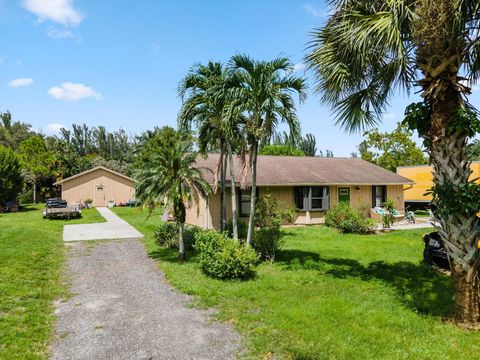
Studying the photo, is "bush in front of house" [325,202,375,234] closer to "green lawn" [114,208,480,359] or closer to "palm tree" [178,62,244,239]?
"green lawn" [114,208,480,359]

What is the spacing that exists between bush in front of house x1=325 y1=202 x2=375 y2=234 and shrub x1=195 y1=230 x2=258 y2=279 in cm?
992

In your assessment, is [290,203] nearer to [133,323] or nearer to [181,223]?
[181,223]

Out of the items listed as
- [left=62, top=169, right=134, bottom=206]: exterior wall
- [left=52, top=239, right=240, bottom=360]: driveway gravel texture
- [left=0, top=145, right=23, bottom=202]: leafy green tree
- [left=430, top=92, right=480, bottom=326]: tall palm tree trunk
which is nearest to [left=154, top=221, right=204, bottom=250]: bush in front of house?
[left=52, top=239, right=240, bottom=360]: driveway gravel texture

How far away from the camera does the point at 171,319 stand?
682 cm

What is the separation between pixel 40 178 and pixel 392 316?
4939cm

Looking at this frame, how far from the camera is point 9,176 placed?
106ft

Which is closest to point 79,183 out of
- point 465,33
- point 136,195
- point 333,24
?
point 136,195

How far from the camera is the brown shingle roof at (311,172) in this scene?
815 inches

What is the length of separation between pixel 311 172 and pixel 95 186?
85.2 feet

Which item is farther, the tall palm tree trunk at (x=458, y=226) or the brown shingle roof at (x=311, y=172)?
the brown shingle roof at (x=311, y=172)

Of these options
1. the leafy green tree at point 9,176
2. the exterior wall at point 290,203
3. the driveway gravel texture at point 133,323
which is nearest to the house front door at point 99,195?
the leafy green tree at point 9,176

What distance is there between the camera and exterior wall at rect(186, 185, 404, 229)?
Answer: 18.9 meters

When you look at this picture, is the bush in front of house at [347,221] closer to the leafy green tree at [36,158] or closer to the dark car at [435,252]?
the dark car at [435,252]

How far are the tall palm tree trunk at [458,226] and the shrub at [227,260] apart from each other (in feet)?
16.2
